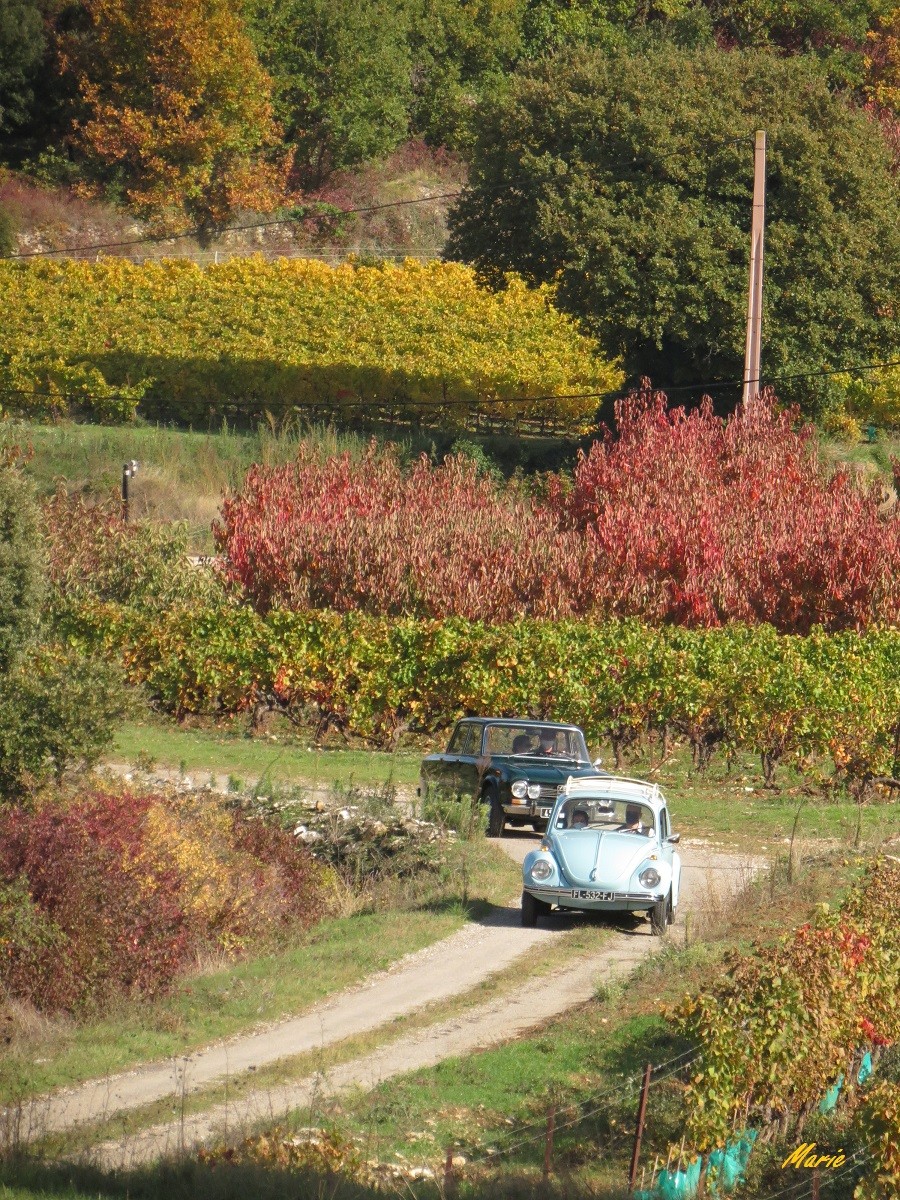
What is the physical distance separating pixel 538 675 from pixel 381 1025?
1262 centimetres

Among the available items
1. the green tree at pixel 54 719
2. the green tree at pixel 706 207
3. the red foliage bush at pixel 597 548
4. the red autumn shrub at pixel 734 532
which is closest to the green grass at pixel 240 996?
the green tree at pixel 54 719

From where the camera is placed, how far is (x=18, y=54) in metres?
67.2

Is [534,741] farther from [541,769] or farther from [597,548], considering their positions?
[597,548]

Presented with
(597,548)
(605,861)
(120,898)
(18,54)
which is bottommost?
(120,898)

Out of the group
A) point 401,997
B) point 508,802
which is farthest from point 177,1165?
point 508,802

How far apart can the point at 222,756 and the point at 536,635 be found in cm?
504

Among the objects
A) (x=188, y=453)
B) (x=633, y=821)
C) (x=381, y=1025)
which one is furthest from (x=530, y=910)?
(x=188, y=453)

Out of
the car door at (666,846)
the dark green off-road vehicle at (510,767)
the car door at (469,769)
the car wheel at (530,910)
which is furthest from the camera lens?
the car door at (469,769)

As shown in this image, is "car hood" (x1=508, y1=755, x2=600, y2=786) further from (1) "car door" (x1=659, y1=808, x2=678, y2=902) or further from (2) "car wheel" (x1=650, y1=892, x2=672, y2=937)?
(2) "car wheel" (x1=650, y1=892, x2=672, y2=937)

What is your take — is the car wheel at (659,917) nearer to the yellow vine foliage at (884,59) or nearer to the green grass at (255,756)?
the green grass at (255,756)

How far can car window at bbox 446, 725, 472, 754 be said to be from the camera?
2031 cm

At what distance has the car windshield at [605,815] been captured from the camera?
15117 mm

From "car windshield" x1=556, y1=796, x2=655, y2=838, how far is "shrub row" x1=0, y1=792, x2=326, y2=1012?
8.43 feet

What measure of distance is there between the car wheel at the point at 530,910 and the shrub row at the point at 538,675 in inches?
360
